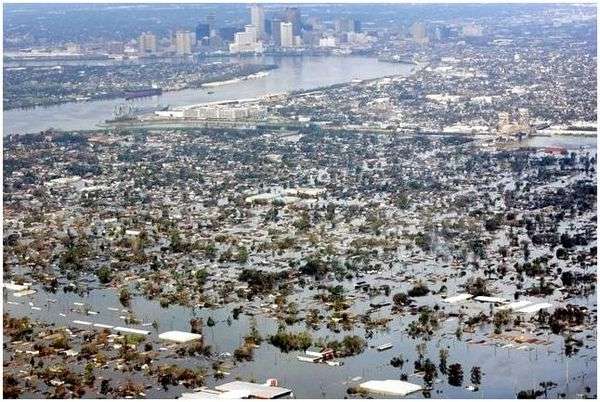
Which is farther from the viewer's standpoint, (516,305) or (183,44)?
(183,44)

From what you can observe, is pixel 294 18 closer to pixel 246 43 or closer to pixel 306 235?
pixel 246 43

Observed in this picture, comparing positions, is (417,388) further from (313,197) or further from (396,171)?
(396,171)

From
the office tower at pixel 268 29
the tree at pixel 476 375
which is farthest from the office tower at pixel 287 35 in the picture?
the tree at pixel 476 375

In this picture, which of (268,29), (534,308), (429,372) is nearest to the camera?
(429,372)

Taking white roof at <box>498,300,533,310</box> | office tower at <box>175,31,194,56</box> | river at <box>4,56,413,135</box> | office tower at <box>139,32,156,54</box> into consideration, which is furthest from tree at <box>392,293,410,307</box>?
office tower at <box>139,32,156,54</box>

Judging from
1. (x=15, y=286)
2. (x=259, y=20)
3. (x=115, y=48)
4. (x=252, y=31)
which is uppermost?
(x=15, y=286)

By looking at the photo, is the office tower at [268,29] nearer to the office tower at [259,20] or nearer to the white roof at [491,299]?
the office tower at [259,20]

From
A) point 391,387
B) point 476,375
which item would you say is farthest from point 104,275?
point 476,375
